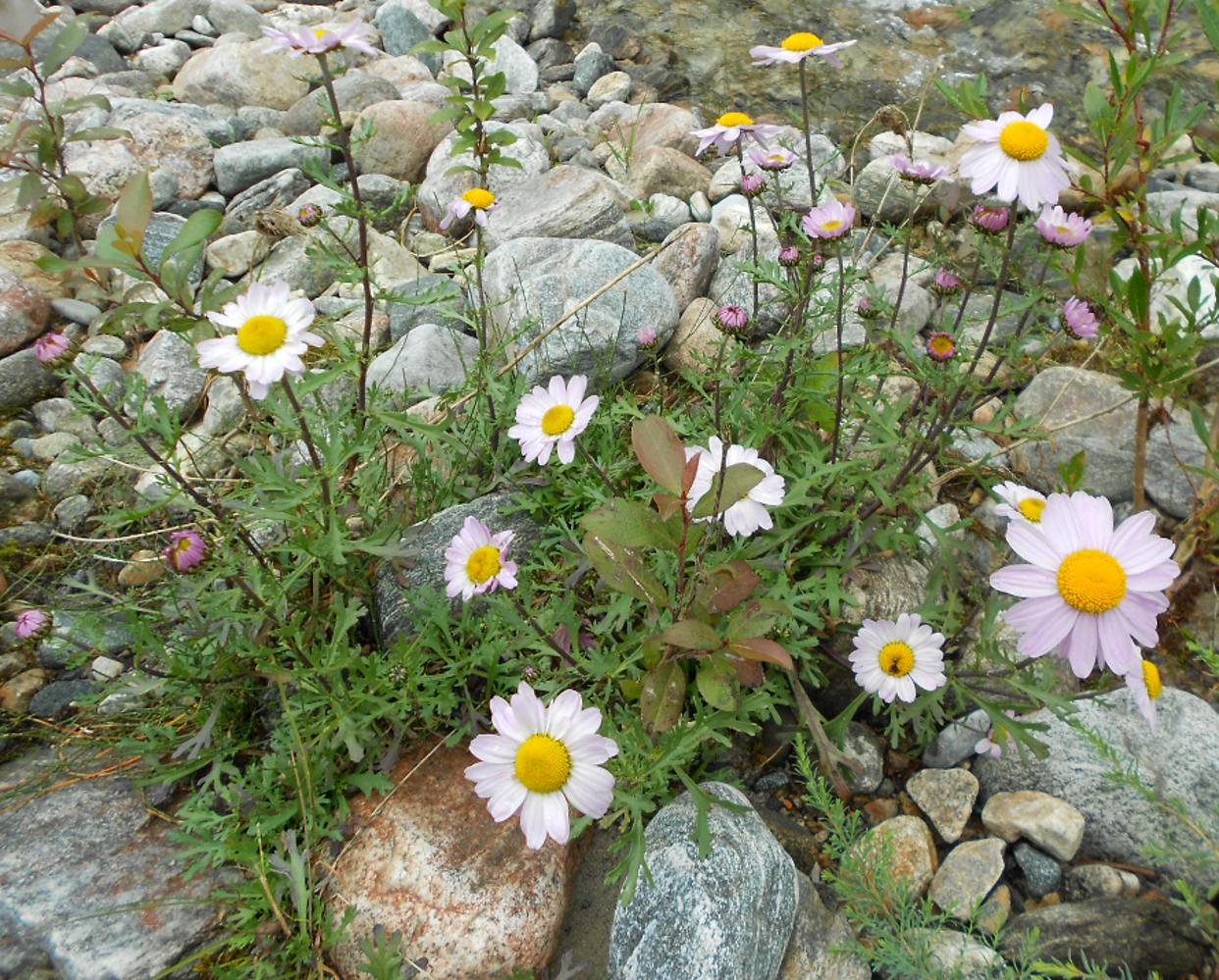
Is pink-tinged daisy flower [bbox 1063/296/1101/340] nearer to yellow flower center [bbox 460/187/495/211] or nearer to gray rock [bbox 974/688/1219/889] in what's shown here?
gray rock [bbox 974/688/1219/889]

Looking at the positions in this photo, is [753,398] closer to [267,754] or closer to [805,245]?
[805,245]

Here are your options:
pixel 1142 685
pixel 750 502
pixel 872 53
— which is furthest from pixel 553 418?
pixel 872 53

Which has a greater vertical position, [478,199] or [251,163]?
[478,199]

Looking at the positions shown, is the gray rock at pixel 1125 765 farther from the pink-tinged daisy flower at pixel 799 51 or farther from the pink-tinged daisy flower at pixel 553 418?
the pink-tinged daisy flower at pixel 799 51

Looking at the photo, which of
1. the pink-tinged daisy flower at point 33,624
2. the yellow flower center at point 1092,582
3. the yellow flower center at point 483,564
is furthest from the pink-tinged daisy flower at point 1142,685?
the pink-tinged daisy flower at point 33,624

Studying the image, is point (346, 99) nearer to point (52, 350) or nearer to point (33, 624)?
point (52, 350)
